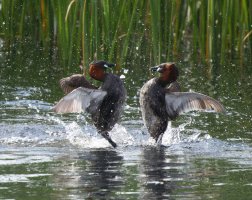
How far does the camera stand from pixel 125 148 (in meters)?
10.6

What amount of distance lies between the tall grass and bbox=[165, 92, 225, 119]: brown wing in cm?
59

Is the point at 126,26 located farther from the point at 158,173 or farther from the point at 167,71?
the point at 158,173

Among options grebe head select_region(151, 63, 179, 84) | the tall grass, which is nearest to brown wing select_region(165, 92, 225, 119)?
grebe head select_region(151, 63, 179, 84)

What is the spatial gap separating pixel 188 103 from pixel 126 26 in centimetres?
269

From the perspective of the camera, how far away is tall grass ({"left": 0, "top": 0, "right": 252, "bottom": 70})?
1202cm

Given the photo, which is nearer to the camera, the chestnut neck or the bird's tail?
the bird's tail

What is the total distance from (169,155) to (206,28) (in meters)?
5.62

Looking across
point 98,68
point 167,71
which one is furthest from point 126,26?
point 167,71

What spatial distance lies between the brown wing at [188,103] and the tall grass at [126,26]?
59 cm

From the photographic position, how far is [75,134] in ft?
36.7

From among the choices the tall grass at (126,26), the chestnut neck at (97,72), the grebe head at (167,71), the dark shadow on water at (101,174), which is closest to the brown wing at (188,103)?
the grebe head at (167,71)

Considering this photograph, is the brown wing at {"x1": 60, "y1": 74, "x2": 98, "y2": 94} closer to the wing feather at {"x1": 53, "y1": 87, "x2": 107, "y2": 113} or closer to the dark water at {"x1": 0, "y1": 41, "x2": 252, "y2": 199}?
the wing feather at {"x1": 53, "y1": 87, "x2": 107, "y2": 113}

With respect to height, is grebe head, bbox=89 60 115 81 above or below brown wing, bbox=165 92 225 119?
above

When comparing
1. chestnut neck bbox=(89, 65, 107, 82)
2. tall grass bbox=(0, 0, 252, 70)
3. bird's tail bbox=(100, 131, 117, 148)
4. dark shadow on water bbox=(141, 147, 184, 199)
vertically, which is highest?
tall grass bbox=(0, 0, 252, 70)
